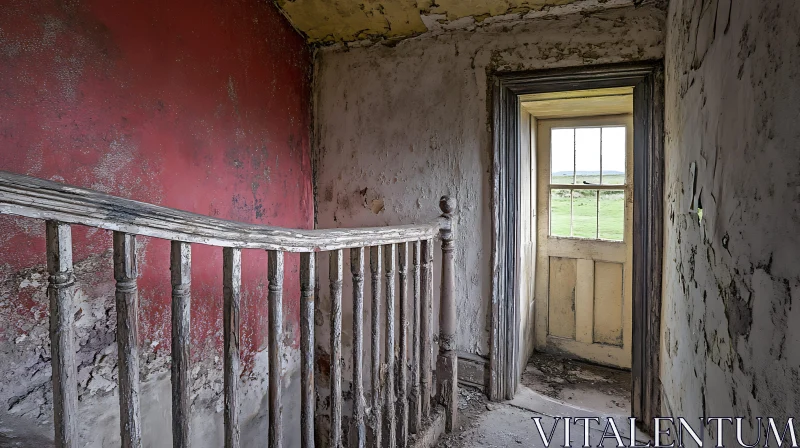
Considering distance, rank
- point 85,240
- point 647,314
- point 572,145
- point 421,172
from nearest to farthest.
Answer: point 85,240, point 647,314, point 421,172, point 572,145

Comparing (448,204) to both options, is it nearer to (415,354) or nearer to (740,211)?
(415,354)

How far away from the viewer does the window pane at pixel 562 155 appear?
334 centimetres

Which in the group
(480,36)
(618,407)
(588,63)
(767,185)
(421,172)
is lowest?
(618,407)

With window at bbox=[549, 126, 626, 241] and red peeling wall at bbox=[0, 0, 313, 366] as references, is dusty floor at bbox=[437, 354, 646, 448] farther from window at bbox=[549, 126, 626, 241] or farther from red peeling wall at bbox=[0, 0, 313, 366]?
red peeling wall at bbox=[0, 0, 313, 366]

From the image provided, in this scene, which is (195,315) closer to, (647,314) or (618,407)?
(647,314)

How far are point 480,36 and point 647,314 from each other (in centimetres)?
174

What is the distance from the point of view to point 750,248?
2.82 feet

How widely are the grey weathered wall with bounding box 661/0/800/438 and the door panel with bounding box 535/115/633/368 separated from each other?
5.69 ft

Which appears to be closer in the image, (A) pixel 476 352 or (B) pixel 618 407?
(A) pixel 476 352

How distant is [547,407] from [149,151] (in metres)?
2.45

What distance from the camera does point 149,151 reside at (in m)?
2.03

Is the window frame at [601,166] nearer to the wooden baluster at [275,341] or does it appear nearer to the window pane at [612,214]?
the window pane at [612,214]

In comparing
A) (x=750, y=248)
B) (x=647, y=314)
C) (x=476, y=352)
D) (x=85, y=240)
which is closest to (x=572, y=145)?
(x=647, y=314)

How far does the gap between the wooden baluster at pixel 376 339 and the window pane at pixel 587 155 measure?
92.6 inches
